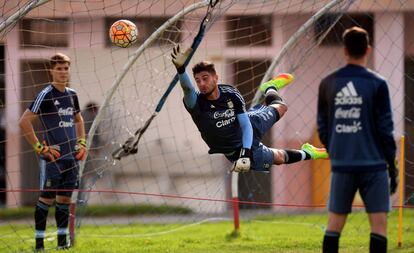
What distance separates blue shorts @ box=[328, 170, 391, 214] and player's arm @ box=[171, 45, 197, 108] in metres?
1.94

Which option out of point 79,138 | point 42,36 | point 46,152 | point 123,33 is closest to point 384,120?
point 123,33

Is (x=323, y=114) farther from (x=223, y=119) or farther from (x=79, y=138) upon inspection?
(x=79, y=138)

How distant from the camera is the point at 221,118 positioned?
8.06 meters

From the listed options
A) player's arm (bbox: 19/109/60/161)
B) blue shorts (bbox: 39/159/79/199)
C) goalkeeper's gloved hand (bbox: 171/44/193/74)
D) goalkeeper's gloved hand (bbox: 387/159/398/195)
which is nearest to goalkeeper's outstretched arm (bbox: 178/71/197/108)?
goalkeeper's gloved hand (bbox: 171/44/193/74)

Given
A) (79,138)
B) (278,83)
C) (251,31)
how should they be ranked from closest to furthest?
(278,83), (79,138), (251,31)

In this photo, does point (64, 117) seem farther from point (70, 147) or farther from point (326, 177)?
point (326, 177)

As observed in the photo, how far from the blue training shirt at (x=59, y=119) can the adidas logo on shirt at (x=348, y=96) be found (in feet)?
14.0

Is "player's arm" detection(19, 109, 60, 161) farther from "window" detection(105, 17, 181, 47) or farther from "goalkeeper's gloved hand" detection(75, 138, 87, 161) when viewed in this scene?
"window" detection(105, 17, 181, 47)

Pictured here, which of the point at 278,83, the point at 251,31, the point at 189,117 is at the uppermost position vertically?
the point at 251,31

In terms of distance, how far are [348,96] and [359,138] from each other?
0.30 meters

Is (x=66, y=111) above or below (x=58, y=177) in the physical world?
above

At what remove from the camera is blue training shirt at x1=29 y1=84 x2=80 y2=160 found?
9.30 m

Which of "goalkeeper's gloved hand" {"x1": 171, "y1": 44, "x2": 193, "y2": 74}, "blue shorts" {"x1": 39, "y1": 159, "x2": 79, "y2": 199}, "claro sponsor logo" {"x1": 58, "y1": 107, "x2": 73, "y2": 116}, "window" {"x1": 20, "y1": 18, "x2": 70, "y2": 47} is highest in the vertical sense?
"window" {"x1": 20, "y1": 18, "x2": 70, "y2": 47}

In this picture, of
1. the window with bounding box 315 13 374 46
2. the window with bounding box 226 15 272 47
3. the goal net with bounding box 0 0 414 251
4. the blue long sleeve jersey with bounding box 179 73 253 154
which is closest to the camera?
the blue long sleeve jersey with bounding box 179 73 253 154
